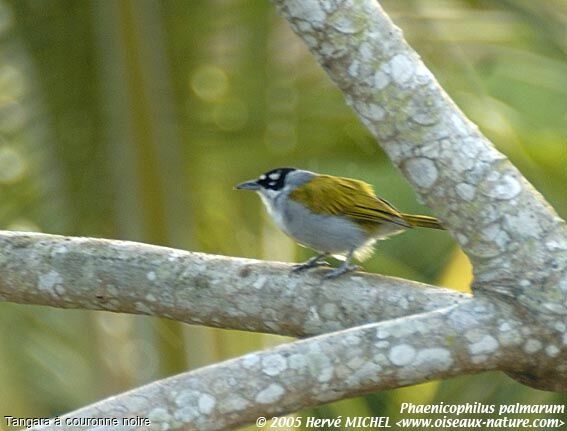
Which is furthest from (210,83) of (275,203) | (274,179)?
(275,203)

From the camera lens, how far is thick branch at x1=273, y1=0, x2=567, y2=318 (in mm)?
3447

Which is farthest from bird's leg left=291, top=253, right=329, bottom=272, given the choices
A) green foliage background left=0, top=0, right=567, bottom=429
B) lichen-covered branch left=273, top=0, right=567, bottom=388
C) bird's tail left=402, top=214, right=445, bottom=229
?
green foliage background left=0, top=0, right=567, bottom=429

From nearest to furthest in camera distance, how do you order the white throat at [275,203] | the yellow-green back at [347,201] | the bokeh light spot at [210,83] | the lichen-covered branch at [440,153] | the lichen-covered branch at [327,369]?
the lichen-covered branch at [327,369]
the lichen-covered branch at [440,153]
the yellow-green back at [347,201]
the white throat at [275,203]
the bokeh light spot at [210,83]

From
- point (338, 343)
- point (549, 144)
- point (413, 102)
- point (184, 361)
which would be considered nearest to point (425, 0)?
point (549, 144)

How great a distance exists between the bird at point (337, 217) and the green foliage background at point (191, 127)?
1.52m

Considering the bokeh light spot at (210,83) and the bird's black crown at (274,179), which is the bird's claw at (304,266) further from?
the bokeh light spot at (210,83)

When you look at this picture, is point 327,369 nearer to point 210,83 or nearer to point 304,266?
point 304,266

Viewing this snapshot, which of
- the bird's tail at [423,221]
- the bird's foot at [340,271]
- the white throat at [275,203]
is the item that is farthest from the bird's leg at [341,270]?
the white throat at [275,203]

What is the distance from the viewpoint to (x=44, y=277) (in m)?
3.92

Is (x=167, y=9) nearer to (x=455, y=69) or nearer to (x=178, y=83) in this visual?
(x=178, y=83)

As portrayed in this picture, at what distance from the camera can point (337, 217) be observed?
183 inches

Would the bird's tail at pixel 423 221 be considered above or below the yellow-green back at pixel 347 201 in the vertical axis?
below

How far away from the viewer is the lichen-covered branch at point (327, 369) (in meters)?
3.11

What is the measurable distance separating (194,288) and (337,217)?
1.01 meters
